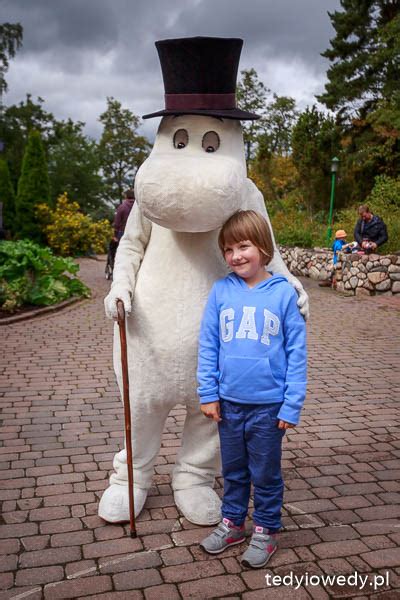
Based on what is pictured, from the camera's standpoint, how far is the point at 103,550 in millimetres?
2756

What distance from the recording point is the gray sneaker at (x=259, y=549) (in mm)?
2607

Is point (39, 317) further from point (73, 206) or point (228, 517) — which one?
point (73, 206)

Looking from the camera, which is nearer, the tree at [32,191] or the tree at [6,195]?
the tree at [32,191]

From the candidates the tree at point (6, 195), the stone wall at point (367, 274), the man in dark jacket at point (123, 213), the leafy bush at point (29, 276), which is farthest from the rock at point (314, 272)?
the tree at point (6, 195)

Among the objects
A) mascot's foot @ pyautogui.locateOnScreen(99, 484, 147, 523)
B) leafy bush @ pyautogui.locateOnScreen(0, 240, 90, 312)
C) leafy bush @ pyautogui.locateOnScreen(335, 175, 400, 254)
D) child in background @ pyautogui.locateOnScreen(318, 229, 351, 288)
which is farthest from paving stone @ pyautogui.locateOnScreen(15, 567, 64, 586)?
leafy bush @ pyautogui.locateOnScreen(335, 175, 400, 254)

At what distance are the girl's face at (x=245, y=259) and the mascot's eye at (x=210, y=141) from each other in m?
0.45

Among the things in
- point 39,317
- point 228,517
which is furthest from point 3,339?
point 228,517

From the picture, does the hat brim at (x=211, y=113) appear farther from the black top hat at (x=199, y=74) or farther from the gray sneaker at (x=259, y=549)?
the gray sneaker at (x=259, y=549)

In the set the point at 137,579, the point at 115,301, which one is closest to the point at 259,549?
the point at 137,579

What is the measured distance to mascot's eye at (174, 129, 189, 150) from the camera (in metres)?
2.70

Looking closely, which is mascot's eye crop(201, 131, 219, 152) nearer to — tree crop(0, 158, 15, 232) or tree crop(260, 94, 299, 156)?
tree crop(0, 158, 15, 232)

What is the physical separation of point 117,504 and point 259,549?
74cm

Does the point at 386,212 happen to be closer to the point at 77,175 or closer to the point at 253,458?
the point at 253,458

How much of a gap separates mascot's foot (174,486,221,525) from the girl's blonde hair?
125 cm
